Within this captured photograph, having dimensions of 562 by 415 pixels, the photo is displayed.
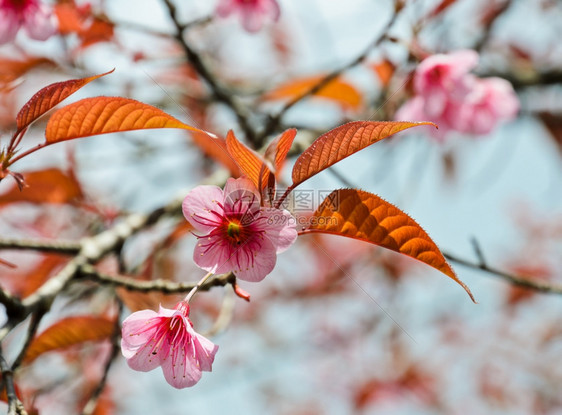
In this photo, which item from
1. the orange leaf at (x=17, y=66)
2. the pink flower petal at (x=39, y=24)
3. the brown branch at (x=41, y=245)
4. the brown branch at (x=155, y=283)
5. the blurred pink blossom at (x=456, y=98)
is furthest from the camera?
the orange leaf at (x=17, y=66)

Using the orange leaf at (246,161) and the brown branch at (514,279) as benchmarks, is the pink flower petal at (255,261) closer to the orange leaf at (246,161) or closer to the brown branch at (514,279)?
the orange leaf at (246,161)

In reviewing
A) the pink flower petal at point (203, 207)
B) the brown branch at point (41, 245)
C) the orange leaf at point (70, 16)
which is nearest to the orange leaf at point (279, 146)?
the pink flower petal at point (203, 207)

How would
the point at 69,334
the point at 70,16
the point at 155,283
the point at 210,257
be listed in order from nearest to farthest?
1. the point at 210,257
2. the point at 155,283
3. the point at 69,334
4. the point at 70,16

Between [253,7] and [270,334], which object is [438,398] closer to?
[270,334]

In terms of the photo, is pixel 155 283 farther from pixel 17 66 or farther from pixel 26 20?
pixel 17 66

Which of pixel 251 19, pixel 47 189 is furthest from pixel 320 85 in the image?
pixel 47 189
